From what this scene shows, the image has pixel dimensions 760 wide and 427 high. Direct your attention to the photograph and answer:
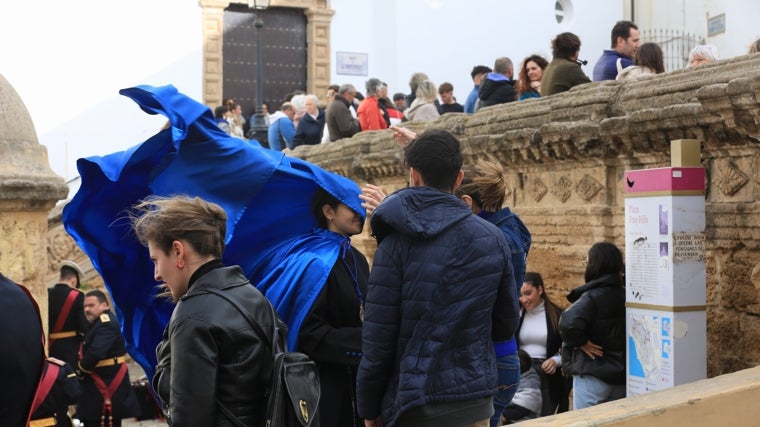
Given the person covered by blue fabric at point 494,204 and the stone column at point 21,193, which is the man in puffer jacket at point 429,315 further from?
the stone column at point 21,193

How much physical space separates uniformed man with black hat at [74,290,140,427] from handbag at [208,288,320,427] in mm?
4525

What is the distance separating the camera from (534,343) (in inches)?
221

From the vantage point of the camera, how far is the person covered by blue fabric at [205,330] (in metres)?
2.68

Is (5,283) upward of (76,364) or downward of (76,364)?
upward

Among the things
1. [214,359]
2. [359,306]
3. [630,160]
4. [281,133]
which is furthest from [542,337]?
[281,133]

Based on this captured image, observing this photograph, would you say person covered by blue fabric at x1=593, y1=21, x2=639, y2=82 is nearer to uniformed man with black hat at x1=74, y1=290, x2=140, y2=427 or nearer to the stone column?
uniformed man with black hat at x1=74, y1=290, x2=140, y2=427

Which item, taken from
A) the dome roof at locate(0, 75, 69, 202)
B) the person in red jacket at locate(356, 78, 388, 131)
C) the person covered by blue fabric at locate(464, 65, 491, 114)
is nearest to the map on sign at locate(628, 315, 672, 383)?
the dome roof at locate(0, 75, 69, 202)

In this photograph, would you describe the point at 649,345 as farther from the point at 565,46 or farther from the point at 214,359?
the point at 565,46

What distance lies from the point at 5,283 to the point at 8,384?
317 mm

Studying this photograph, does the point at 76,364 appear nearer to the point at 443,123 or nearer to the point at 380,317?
the point at 443,123

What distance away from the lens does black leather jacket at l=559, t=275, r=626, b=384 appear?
4.98 meters

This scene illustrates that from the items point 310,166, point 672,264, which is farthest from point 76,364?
point 672,264

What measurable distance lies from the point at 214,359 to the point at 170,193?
155 cm

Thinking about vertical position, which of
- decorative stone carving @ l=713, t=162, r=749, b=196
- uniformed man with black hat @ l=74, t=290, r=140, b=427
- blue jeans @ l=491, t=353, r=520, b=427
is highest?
decorative stone carving @ l=713, t=162, r=749, b=196
